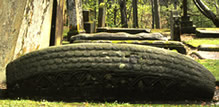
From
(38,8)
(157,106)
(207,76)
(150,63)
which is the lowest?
(157,106)

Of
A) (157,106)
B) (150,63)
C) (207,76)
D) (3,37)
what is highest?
(3,37)

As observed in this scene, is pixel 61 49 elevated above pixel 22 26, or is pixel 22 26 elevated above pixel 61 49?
pixel 22 26

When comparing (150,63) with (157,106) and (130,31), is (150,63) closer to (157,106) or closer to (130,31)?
(157,106)

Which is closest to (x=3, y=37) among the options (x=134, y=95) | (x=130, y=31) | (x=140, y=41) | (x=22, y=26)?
(x=22, y=26)

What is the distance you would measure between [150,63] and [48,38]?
208cm

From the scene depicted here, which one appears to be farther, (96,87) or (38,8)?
(38,8)

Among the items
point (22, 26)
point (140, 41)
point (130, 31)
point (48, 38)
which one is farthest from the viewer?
point (130, 31)

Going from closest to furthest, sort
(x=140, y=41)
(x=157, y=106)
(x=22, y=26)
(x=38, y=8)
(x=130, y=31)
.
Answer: (x=157, y=106), (x=22, y=26), (x=38, y=8), (x=140, y=41), (x=130, y=31)

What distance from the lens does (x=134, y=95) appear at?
8.95 ft

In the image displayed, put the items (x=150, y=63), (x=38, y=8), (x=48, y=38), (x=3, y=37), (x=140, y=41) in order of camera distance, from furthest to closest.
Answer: (x=140, y=41)
(x=48, y=38)
(x=38, y=8)
(x=3, y=37)
(x=150, y=63)

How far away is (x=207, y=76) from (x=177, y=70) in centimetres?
42

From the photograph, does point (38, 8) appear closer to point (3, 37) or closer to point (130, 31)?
point (3, 37)

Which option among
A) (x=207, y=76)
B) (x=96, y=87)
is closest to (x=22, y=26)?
(x=96, y=87)

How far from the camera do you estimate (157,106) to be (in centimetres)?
247
